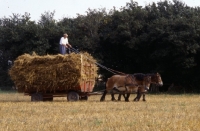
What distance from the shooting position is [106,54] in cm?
4056

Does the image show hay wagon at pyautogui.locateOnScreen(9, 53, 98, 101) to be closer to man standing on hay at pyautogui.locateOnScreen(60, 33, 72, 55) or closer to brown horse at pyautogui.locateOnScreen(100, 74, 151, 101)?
man standing on hay at pyautogui.locateOnScreen(60, 33, 72, 55)

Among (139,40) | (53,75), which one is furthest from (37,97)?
(139,40)

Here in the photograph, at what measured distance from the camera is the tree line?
35.5 m

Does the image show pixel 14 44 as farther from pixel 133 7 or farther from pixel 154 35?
pixel 154 35

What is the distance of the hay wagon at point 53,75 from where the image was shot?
22109mm

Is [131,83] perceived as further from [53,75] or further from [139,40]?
[139,40]

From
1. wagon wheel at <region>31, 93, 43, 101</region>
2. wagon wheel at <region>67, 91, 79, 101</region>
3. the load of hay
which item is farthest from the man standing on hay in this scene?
wagon wheel at <region>31, 93, 43, 101</region>

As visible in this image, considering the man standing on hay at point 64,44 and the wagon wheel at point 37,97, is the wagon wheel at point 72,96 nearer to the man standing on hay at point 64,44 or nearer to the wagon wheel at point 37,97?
the wagon wheel at point 37,97

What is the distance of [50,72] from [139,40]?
53.3 ft

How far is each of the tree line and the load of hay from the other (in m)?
14.0

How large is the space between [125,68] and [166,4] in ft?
23.0

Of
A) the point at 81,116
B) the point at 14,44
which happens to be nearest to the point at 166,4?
the point at 14,44

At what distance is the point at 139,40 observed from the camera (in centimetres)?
3744

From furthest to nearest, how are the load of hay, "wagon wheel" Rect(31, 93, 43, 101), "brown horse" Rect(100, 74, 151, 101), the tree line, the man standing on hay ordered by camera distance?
1. the tree line
2. the man standing on hay
3. "wagon wheel" Rect(31, 93, 43, 101)
4. "brown horse" Rect(100, 74, 151, 101)
5. the load of hay
